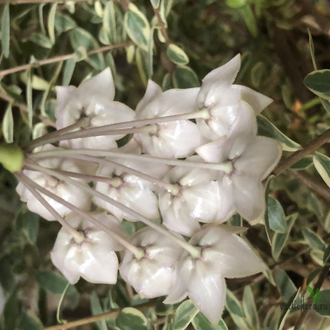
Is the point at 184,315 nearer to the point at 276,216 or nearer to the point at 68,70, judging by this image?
the point at 276,216

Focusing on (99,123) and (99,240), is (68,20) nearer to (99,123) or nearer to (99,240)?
(99,123)

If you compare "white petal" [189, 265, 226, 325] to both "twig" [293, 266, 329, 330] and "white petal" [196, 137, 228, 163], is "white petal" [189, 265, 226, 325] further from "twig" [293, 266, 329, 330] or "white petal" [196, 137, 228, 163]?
"twig" [293, 266, 329, 330]

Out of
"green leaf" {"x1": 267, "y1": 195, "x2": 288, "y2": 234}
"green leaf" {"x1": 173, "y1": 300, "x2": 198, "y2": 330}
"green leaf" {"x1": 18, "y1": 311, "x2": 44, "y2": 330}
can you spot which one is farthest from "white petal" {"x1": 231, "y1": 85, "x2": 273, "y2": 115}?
"green leaf" {"x1": 18, "y1": 311, "x2": 44, "y2": 330}

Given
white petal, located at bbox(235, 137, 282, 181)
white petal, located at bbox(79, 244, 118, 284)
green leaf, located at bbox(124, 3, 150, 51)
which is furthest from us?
green leaf, located at bbox(124, 3, 150, 51)

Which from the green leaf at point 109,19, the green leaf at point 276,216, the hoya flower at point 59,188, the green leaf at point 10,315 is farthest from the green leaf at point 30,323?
the green leaf at point 109,19

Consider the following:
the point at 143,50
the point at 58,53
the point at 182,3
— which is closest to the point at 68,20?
the point at 58,53

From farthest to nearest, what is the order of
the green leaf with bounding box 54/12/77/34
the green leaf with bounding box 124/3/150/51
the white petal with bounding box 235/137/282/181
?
the green leaf with bounding box 54/12/77/34, the green leaf with bounding box 124/3/150/51, the white petal with bounding box 235/137/282/181

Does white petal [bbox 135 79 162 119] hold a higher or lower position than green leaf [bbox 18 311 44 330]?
higher
